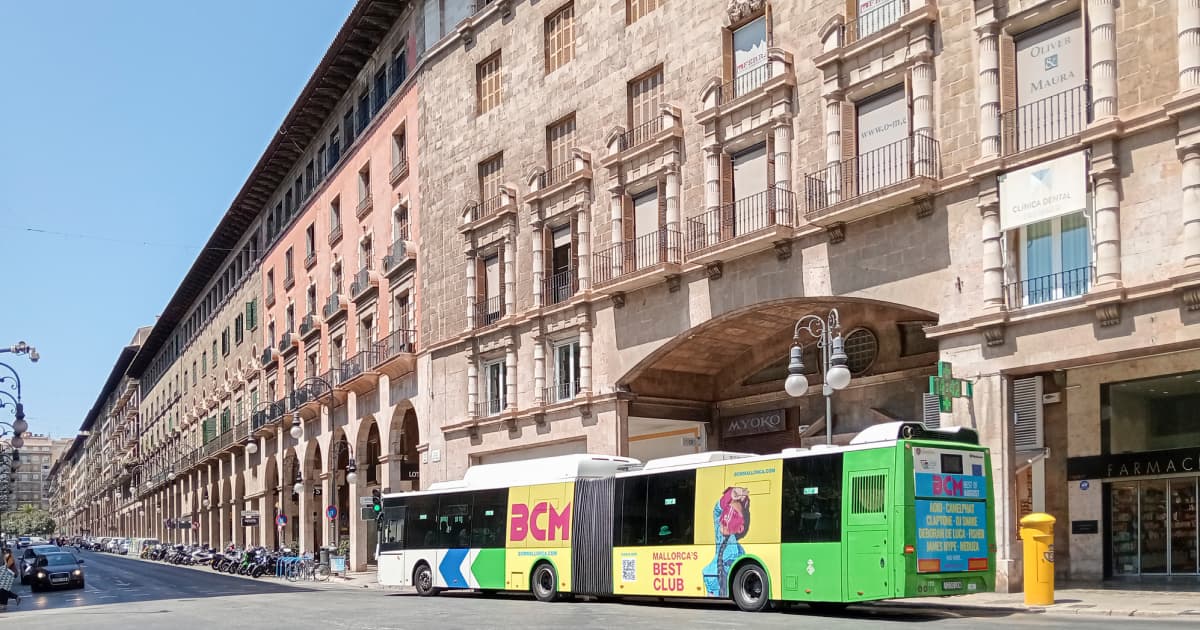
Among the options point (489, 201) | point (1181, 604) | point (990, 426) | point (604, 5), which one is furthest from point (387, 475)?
point (1181, 604)

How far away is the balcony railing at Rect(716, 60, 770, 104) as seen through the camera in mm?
28734

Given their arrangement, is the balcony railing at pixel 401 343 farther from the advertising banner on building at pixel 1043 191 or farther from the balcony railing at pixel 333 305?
the advertising banner on building at pixel 1043 191

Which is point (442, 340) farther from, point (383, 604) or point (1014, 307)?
point (1014, 307)

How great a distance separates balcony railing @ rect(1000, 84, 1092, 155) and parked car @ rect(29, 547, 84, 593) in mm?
34305

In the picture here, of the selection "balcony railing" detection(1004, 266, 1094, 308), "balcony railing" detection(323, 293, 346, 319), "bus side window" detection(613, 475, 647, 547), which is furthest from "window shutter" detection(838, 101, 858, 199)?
"balcony railing" detection(323, 293, 346, 319)

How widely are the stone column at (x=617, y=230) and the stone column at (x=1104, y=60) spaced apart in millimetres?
14463

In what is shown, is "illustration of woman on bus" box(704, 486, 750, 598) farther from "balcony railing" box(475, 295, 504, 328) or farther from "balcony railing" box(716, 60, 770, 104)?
"balcony railing" box(475, 295, 504, 328)

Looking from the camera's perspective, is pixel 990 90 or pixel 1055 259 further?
pixel 990 90

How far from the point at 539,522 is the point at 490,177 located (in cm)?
1744

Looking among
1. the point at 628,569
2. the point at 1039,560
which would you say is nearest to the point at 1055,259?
the point at 1039,560

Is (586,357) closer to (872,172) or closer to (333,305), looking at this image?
(872,172)

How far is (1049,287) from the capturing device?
22125mm

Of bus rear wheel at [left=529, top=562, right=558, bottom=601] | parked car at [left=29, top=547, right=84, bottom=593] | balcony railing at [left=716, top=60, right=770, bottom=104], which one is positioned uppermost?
balcony railing at [left=716, top=60, right=770, bottom=104]

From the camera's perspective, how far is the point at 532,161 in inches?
1481
